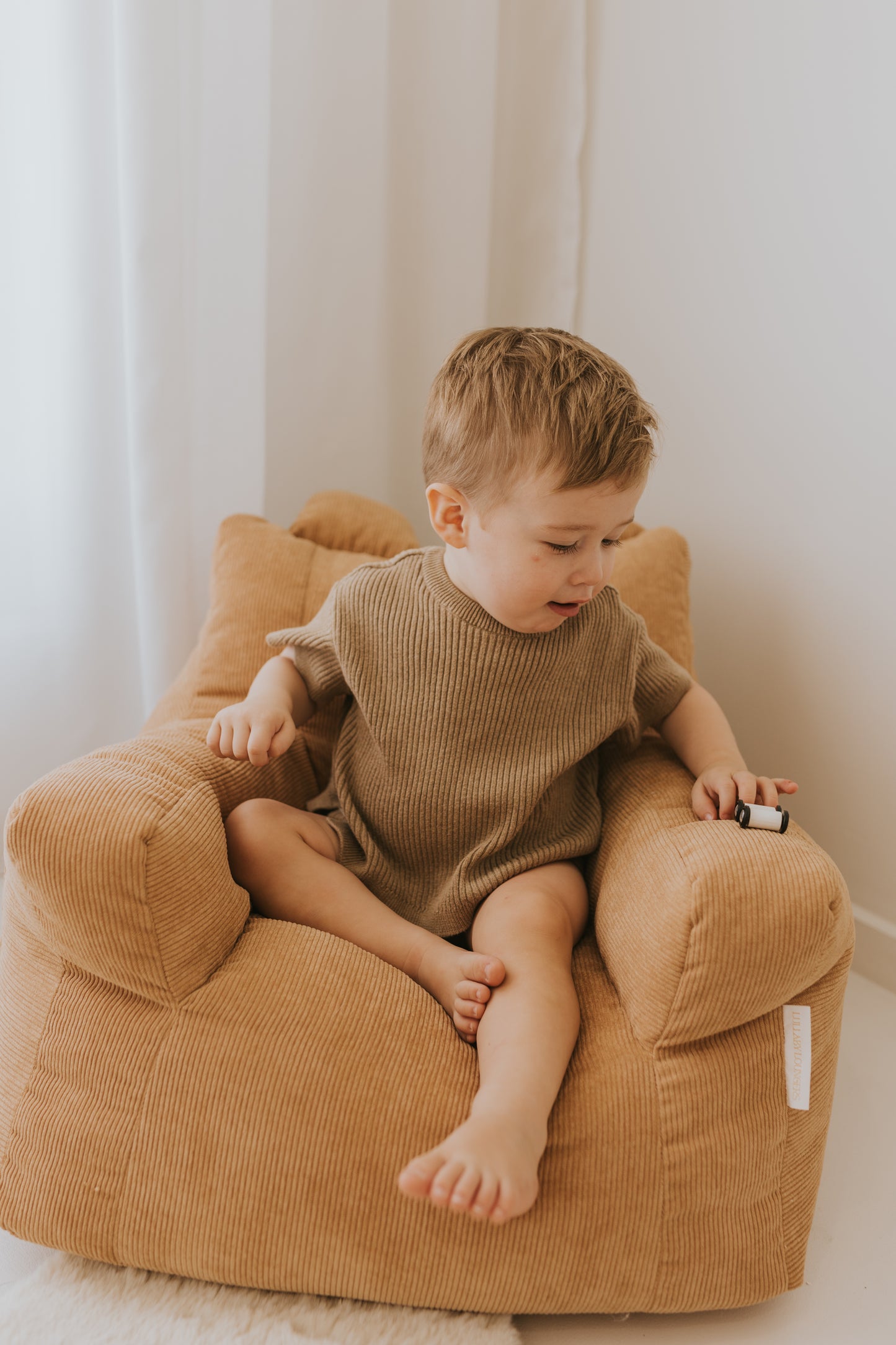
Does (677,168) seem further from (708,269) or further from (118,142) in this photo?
(118,142)

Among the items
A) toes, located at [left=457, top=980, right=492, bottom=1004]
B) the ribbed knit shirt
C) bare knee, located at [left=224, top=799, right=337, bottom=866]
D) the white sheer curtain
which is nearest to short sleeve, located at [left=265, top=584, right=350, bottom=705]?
the ribbed knit shirt

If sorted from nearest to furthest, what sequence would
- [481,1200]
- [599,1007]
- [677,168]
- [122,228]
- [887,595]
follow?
[481,1200]
[599,1007]
[887,595]
[122,228]
[677,168]

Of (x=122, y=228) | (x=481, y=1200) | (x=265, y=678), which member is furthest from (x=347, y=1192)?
(x=122, y=228)

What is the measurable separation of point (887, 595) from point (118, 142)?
1239 millimetres

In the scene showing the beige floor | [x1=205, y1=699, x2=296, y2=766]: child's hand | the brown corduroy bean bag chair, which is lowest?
the beige floor

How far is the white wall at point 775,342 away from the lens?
4.46 feet

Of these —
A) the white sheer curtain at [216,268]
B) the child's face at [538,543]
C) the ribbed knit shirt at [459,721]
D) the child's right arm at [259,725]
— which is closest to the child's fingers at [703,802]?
the ribbed knit shirt at [459,721]

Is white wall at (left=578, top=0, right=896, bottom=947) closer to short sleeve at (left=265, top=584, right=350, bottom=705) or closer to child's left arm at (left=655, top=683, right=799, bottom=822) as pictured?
child's left arm at (left=655, top=683, right=799, bottom=822)

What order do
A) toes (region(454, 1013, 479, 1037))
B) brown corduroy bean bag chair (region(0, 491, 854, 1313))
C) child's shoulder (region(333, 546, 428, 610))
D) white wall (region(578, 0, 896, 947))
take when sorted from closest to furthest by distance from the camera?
brown corduroy bean bag chair (region(0, 491, 854, 1313))
toes (region(454, 1013, 479, 1037))
child's shoulder (region(333, 546, 428, 610))
white wall (region(578, 0, 896, 947))

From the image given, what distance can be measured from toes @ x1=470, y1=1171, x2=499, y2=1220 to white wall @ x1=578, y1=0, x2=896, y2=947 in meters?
0.89

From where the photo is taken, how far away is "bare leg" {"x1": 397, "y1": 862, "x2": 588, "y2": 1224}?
76 centimetres

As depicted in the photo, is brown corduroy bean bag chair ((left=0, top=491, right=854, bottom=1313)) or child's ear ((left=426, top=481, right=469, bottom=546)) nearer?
brown corduroy bean bag chair ((left=0, top=491, right=854, bottom=1313))

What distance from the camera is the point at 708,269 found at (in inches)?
62.4

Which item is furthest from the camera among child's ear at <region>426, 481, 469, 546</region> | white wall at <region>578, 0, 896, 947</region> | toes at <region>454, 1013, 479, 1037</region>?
white wall at <region>578, 0, 896, 947</region>
